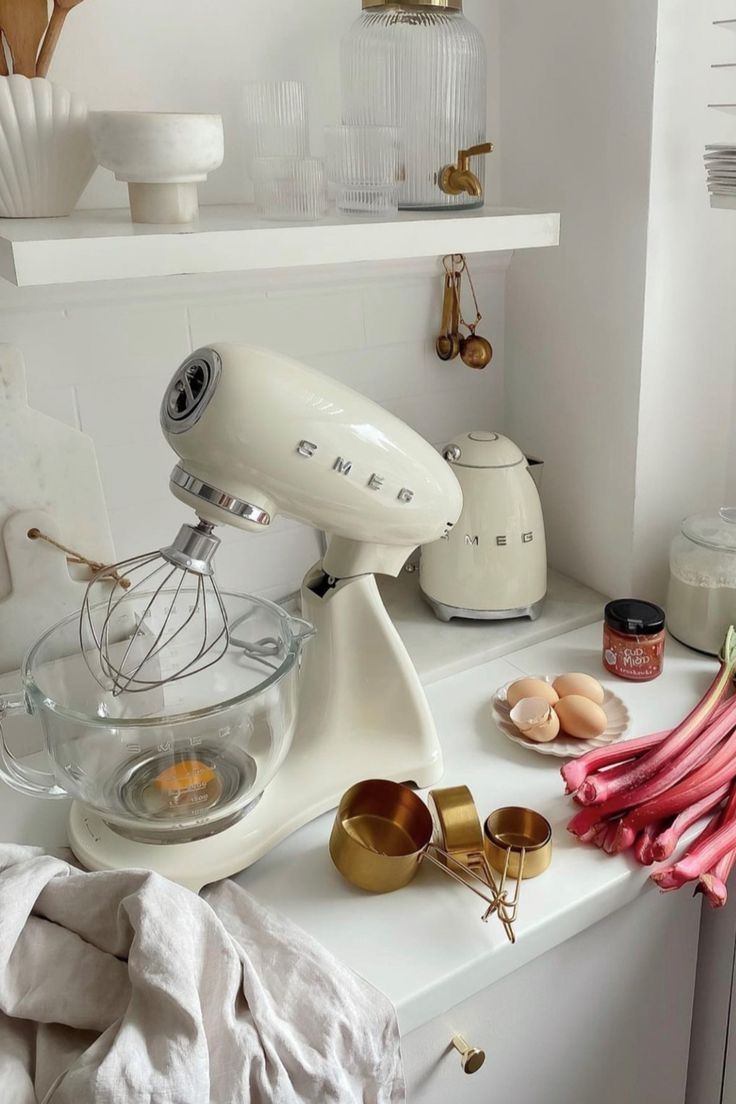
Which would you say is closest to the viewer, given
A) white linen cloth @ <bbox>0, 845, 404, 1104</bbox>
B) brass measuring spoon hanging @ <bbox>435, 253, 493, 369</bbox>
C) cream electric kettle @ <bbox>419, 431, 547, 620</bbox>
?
white linen cloth @ <bbox>0, 845, 404, 1104</bbox>

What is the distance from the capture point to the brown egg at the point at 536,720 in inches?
42.7

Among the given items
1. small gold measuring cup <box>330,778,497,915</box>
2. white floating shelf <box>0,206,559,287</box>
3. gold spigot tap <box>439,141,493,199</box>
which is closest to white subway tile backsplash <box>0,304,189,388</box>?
white floating shelf <box>0,206,559,287</box>

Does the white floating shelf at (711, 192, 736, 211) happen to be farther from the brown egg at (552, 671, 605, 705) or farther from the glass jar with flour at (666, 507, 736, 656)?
the brown egg at (552, 671, 605, 705)

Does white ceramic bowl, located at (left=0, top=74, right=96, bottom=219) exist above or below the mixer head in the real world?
above

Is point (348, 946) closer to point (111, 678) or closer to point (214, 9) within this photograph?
point (111, 678)

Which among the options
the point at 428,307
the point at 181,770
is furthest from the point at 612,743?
the point at 428,307

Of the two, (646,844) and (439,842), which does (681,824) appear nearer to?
(646,844)

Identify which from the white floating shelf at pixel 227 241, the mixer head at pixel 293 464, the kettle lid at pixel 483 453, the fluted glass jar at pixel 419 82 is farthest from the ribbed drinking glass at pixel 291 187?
the kettle lid at pixel 483 453

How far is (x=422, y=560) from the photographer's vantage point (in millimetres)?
1351

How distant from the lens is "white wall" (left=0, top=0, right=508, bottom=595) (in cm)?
110

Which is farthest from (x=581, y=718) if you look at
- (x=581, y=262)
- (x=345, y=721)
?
(x=581, y=262)

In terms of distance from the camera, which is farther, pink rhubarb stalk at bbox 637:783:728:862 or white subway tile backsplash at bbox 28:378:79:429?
white subway tile backsplash at bbox 28:378:79:429

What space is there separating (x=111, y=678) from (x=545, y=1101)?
0.61 m

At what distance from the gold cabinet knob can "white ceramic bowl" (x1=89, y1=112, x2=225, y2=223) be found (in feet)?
2.60
